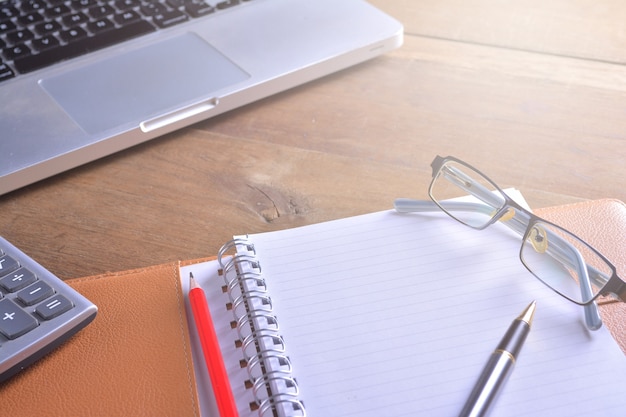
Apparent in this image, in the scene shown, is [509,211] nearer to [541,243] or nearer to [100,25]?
[541,243]

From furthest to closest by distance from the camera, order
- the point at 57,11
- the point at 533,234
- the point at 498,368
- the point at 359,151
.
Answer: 1. the point at 57,11
2. the point at 359,151
3. the point at 533,234
4. the point at 498,368

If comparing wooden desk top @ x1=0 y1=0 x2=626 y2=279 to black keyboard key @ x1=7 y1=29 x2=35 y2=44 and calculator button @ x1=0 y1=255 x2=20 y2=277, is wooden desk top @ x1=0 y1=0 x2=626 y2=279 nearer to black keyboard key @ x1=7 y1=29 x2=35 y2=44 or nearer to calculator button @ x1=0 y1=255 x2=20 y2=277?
calculator button @ x1=0 y1=255 x2=20 y2=277

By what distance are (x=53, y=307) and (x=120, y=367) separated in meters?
0.07

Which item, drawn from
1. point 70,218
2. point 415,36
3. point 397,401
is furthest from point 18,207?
point 415,36

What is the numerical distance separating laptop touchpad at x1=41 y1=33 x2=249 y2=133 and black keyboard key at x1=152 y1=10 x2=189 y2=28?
0.02m

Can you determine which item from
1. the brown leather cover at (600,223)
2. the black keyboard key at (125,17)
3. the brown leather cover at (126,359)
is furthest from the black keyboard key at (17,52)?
the brown leather cover at (600,223)

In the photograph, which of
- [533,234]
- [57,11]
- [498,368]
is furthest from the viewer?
[57,11]

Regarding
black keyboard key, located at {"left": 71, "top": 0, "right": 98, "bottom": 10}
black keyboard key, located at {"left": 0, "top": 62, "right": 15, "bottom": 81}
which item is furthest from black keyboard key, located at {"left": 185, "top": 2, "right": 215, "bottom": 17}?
black keyboard key, located at {"left": 0, "top": 62, "right": 15, "bottom": 81}

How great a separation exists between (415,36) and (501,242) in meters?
0.41

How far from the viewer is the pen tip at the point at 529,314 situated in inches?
22.5

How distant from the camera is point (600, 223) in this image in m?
0.67

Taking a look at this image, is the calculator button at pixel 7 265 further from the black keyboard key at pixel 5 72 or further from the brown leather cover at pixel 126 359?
the black keyboard key at pixel 5 72

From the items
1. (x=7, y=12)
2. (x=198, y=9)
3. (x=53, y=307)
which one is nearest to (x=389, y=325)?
(x=53, y=307)

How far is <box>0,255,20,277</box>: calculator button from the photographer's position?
1.95 ft
